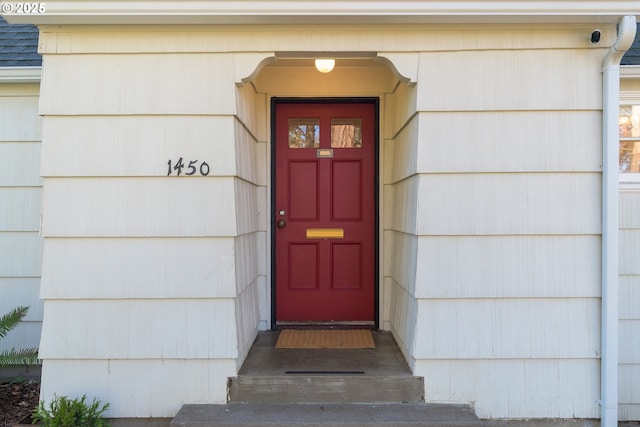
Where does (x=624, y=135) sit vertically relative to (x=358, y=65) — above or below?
below

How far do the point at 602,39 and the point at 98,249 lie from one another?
138 inches

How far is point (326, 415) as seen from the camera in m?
2.63

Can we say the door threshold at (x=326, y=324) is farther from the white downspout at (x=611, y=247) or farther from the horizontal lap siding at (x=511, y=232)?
the white downspout at (x=611, y=247)

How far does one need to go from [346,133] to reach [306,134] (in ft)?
1.18

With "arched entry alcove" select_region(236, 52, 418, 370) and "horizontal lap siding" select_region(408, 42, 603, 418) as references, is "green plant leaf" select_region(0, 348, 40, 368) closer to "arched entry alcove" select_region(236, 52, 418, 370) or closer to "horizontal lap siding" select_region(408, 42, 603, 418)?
"arched entry alcove" select_region(236, 52, 418, 370)

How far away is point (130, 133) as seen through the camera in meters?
2.83

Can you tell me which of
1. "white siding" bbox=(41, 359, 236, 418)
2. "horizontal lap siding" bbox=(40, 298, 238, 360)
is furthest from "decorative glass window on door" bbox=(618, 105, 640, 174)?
"white siding" bbox=(41, 359, 236, 418)

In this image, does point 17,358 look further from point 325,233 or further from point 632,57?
point 632,57

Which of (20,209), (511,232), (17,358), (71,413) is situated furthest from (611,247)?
(20,209)

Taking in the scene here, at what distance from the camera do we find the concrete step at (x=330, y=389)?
9.15 ft

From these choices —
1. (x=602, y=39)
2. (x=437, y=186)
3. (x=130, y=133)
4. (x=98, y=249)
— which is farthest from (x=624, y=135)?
(x=98, y=249)

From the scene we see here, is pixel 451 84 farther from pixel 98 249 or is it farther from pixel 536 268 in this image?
pixel 98 249

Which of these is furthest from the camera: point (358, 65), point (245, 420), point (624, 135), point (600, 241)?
point (358, 65)

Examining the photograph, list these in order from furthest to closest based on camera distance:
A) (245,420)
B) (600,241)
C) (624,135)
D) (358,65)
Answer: (358,65)
(624,135)
(600,241)
(245,420)
